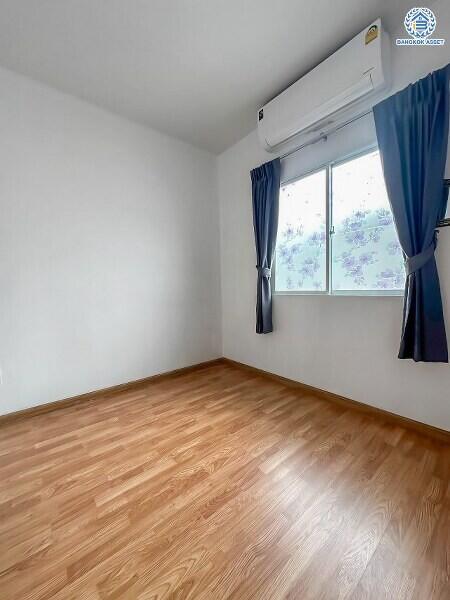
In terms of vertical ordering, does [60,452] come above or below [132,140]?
below

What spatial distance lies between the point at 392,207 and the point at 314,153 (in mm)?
933

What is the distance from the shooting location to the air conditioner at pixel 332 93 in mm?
1524

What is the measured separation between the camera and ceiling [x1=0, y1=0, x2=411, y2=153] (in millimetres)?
1456

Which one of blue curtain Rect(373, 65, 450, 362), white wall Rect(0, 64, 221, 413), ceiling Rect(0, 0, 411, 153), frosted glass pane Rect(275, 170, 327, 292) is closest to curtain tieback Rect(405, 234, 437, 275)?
blue curtain Rect(373, 65, 450, 362)

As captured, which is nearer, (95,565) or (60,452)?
(95,565)

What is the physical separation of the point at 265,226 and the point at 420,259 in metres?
1.36

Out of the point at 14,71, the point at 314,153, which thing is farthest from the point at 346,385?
the point at 14,71

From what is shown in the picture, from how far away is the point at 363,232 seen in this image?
1.83m

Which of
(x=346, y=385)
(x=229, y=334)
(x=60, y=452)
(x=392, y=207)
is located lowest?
(x=60, y=452)

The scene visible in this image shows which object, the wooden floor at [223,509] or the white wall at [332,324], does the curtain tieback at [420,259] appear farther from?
the wooden floor at [223,509]

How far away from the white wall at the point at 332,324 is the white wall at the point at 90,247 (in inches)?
17.5

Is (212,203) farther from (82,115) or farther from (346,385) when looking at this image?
(346,385)

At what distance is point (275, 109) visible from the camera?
2.05 m

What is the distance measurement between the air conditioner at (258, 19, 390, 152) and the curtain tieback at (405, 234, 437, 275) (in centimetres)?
115
